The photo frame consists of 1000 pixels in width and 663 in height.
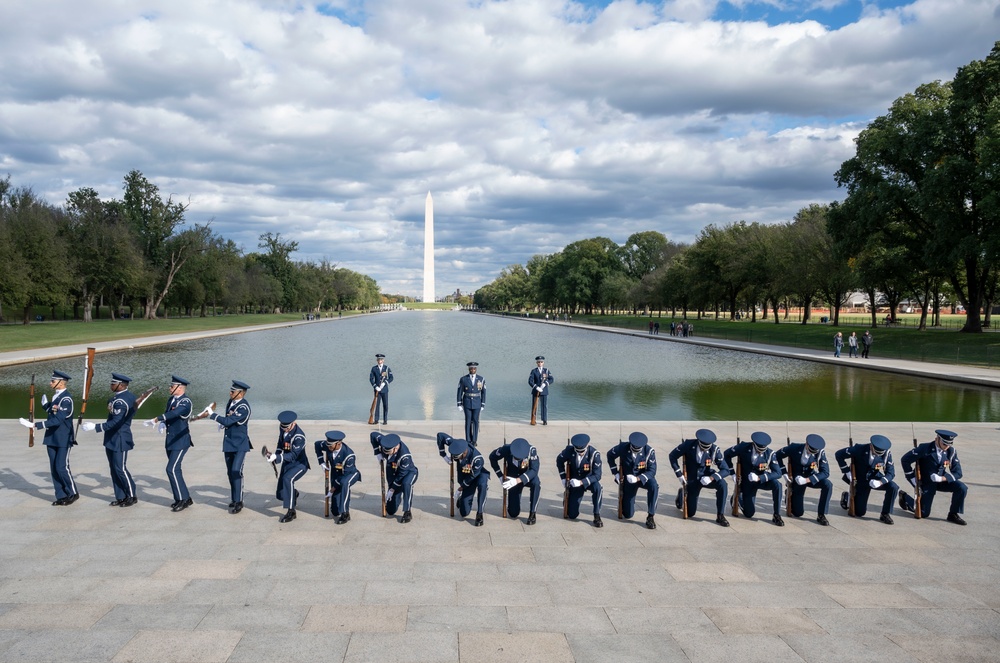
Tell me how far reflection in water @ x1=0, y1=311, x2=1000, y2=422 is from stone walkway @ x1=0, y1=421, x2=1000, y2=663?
25.9 ft

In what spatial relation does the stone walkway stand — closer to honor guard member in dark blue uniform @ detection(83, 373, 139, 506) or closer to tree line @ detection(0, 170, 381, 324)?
honor guard member in dark blue uniform @ detection(83, 373, 139, 506)

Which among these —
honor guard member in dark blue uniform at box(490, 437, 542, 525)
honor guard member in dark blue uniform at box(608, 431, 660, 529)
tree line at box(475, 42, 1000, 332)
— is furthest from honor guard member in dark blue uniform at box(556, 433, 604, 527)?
tree line at box(475, 42, 1000, 332)

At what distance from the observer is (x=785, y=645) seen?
578 cm

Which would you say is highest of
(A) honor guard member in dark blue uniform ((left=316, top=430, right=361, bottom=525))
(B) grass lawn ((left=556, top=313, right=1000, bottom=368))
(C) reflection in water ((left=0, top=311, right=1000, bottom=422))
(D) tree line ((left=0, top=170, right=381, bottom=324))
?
(D) tree line ((left=0, top=170, right=381, bottom=324))

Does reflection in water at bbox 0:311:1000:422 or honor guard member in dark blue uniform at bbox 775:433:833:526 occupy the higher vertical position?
honor guard member in dark blue uniform at bbox 775:433:833:526

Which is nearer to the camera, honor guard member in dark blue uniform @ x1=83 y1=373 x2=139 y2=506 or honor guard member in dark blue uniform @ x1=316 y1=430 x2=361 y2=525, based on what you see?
honor guard member in dark blue uniform @ x1=316 y1=430 x2=361 y2=525

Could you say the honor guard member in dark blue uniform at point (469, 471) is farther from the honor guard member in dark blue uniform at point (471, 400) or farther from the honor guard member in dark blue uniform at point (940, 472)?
the honor guard member in dark blue uniform at point (940, 472)

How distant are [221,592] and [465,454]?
351 centimetres

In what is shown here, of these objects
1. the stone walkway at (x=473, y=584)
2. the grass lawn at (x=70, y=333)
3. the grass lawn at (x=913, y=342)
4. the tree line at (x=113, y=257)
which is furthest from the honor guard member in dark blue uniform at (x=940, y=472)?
the tree line at (x=113, y=257)

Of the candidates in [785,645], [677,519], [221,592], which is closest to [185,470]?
[221,592]

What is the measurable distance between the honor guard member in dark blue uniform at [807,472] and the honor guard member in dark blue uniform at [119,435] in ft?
32.7

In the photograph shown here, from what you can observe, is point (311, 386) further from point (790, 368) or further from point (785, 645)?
point (790, 368)

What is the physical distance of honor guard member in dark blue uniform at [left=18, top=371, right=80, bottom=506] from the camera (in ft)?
30.4

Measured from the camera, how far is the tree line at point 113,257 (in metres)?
55.5
